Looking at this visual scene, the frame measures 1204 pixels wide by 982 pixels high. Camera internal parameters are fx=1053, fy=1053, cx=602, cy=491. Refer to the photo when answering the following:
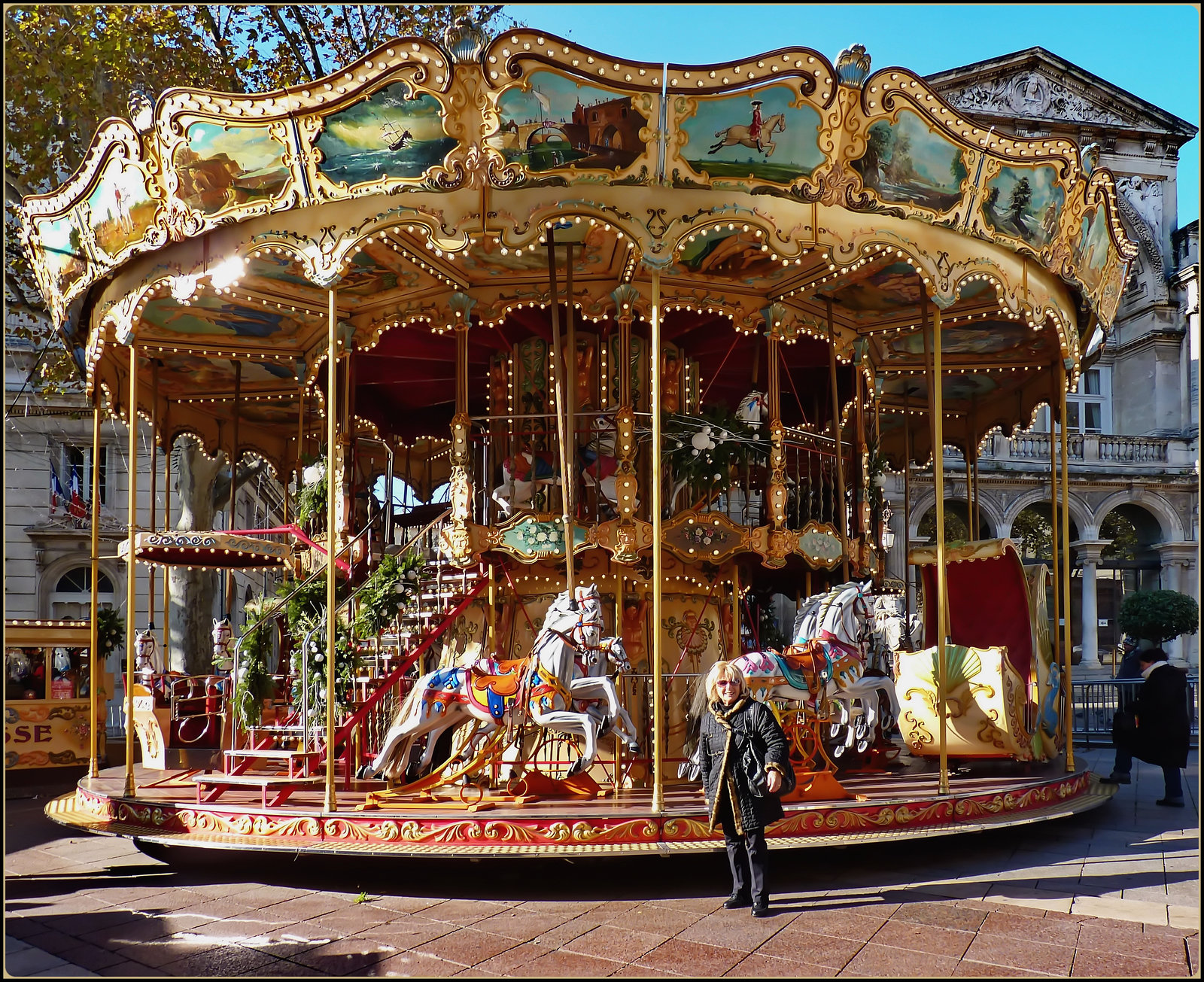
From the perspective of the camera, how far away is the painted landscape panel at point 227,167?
845cm

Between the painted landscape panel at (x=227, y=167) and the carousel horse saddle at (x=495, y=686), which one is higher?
the painted landscape panel at (x=227, y=167)

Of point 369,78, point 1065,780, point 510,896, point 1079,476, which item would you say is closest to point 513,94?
point 369,78

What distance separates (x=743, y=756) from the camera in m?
6.85

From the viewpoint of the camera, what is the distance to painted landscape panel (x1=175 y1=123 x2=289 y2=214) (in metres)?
8.45

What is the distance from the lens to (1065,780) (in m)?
9.95

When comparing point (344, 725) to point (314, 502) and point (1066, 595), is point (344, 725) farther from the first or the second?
point (1066, 595)

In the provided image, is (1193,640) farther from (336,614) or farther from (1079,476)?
(336,614)

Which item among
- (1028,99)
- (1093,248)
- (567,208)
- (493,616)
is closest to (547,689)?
(493,616)

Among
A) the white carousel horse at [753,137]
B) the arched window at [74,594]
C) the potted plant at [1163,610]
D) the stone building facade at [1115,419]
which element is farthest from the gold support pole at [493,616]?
the stone building facade at [1115,419]

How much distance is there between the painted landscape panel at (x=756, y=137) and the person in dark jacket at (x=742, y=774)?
4047mm

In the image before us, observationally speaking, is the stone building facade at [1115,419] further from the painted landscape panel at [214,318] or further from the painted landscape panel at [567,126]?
the painted landscape panel at [567,126]

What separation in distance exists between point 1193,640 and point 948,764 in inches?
893

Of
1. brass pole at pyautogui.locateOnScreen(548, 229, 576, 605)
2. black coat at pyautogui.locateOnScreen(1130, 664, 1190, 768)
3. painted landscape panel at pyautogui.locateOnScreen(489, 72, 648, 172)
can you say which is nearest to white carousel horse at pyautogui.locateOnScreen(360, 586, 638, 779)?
brass pole at pyautogui.locateOnScreen(548, 229, 576, 605)

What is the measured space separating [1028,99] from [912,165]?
28753mm
